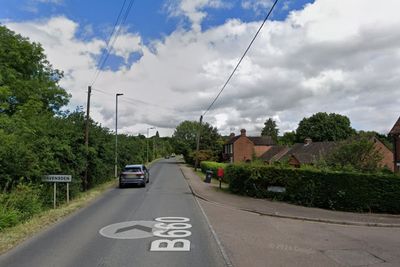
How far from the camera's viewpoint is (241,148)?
69875mm

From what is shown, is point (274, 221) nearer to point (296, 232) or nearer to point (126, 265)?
point (296, 232)

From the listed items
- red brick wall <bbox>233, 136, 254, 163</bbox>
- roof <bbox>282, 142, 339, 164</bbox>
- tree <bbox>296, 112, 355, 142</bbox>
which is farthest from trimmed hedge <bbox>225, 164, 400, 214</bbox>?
tree <bbox>296, 112, 355, 142</bbox>

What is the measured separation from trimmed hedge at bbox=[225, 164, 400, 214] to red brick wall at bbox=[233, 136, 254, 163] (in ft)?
165

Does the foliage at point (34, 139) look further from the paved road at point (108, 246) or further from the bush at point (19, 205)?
the paved road at point (108, 246)

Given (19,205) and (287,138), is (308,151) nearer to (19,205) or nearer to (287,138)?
(19,205)

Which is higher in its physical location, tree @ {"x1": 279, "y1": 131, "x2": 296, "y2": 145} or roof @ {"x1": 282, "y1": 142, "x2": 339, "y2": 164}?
tree @ {"x1": 279, "y1": 131, "x2": 296, "y2": 145}

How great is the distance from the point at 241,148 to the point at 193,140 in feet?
69.0

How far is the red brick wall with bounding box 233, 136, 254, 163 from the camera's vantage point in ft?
227

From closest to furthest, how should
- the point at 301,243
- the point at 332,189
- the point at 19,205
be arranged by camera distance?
the point at 301,243
the point at 19,205
the point at 332,189

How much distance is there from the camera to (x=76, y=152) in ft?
72.2

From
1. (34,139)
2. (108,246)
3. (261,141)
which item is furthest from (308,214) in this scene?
(261,141)

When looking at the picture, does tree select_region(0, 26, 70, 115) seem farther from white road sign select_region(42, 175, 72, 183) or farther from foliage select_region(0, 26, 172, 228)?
white road sign select_region(42, 175, 72, 183)

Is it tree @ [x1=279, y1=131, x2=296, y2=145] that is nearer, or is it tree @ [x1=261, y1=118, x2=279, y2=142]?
tree @ [x1=279, y1=131, x2=296, y2=145]

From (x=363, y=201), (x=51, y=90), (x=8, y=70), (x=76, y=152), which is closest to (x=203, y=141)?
(x=51, y=90)
